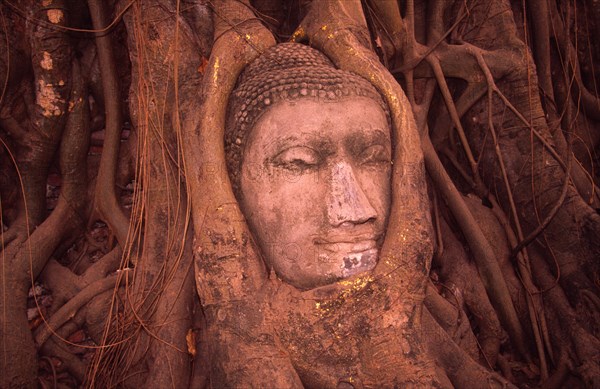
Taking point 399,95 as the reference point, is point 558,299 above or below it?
below

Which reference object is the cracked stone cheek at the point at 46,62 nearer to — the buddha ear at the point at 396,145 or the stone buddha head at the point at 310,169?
the stone buddha head at the point at 310,169

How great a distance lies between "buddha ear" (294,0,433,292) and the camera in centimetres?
222

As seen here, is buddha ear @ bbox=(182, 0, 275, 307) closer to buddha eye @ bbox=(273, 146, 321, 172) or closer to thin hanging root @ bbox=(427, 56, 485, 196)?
buddha eye @ bbox=(273, 146, 321, 172)

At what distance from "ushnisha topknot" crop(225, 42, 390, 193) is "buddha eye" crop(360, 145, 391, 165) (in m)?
0.25

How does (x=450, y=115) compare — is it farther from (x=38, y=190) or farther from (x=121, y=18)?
(x=38, y=190)

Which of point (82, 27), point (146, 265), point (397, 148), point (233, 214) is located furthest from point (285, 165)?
point (82, 27)

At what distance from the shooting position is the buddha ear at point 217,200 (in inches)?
85.0

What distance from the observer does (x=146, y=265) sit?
2.58 meters

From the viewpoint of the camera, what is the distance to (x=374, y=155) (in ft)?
7.54

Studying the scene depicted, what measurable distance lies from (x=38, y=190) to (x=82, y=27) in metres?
1.10

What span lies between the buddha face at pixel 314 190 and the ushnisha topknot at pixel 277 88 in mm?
43

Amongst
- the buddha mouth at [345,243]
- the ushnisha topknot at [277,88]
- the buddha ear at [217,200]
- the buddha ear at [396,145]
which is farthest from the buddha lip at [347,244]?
the ushnisha topknot at [277,88]

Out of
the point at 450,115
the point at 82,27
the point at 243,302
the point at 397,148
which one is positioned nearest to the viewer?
the point at 243,302

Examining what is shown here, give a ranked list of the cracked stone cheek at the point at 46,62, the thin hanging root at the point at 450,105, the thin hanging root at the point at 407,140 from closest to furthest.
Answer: the thin hanging root at the point at 407,140 → the cracked stone cheek at the point at 46,62 → the thin hanging root at the point at 450,105
